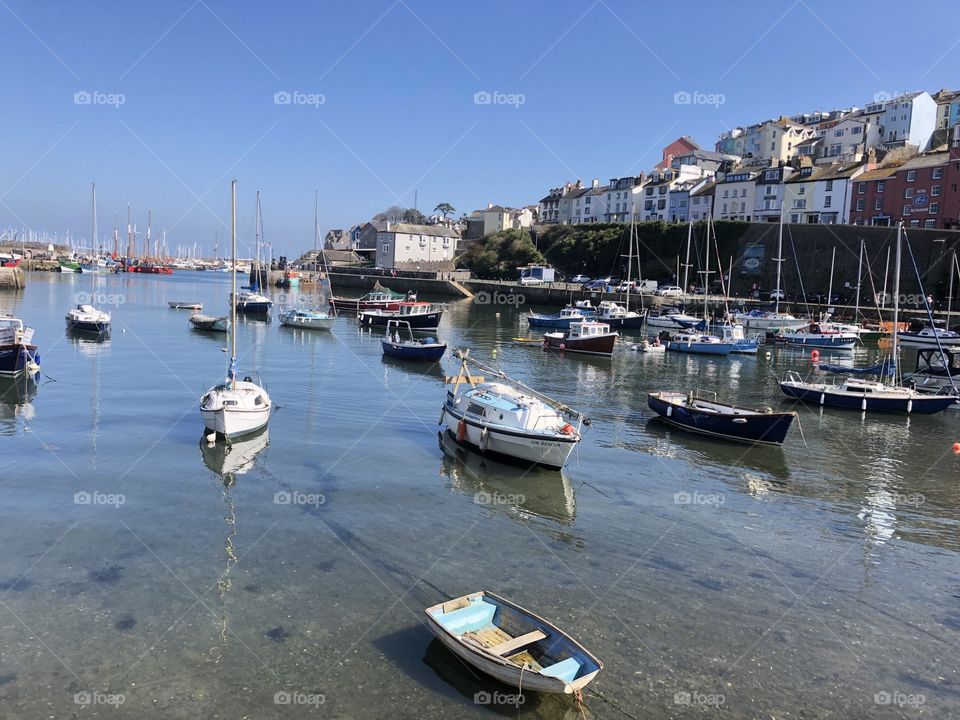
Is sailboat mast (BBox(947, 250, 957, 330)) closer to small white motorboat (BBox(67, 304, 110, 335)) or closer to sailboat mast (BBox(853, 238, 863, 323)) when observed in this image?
sailboat mast (BBox(853, 238, 863, 323))

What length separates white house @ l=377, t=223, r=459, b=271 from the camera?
429 feet

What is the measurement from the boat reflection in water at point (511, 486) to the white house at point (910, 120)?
4208 inches

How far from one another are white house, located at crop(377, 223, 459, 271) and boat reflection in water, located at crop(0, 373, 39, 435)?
3802 inches

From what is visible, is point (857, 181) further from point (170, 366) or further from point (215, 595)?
point (215, 595)

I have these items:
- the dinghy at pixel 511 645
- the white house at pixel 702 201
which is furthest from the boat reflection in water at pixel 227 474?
the white house at pixel 702 201

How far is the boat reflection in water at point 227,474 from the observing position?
12578mm

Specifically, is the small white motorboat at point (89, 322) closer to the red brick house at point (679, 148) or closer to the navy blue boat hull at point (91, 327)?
the navy blue boat hull at point (91, 327)

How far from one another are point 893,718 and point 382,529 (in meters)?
10.4

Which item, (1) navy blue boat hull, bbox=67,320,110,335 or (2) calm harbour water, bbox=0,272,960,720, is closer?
(2) calm harbour water, bbox=0,272,960,720

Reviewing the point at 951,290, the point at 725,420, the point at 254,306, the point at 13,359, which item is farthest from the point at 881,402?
the point at 254,306

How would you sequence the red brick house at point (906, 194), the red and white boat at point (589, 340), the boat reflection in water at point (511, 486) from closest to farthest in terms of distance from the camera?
the boat reflection in water at point (511, 486) < the red and white boat at point (589, 340) < the red brick house at point (906, 194)

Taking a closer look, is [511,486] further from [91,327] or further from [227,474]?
[91,327]

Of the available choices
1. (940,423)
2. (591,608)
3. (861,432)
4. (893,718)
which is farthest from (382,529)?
(940,423)

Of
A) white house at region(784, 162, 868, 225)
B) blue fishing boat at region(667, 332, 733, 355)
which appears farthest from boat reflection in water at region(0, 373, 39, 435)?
white house at region(784, 162, 868, 225)
